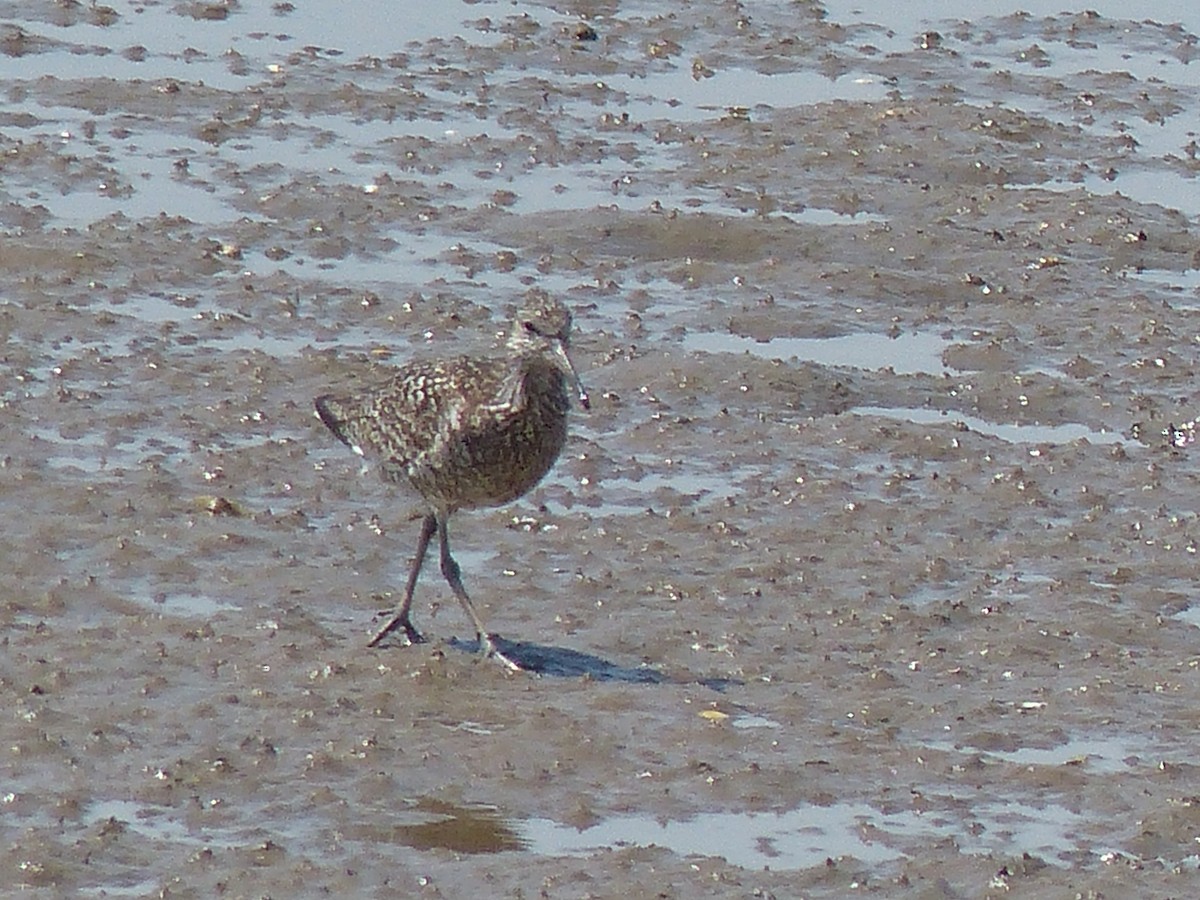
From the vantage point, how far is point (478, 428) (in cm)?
812

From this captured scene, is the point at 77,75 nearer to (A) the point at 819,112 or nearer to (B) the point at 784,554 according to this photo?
(A) the point at 819,112

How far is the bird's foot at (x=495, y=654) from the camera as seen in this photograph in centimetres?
813

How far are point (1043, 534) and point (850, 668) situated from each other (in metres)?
1.41

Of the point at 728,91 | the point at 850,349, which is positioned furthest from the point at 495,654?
the point at 728,91

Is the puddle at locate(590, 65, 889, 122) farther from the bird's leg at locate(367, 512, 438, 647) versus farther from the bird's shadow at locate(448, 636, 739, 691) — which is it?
the bird's shadow at locate(448, 636, 739, 691)

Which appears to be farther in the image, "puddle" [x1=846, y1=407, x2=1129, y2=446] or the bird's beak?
"puddle" [x1=846, y1=407, x2=1129, y2=446]

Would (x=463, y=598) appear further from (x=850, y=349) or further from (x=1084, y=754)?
(x=850, y=349)

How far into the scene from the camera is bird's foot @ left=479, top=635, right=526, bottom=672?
813 centimetres

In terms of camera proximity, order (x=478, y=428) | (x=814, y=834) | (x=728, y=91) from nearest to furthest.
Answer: (x=814, y=834)
(x=478, y=428)
(x=728, y=91)

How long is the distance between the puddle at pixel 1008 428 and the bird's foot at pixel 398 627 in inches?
102

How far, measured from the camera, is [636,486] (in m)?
9.70

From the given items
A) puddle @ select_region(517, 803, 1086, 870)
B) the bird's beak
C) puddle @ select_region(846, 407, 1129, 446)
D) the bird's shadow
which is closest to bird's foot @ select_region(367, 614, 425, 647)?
the bird's shadow

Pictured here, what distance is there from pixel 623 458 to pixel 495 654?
1.86 m

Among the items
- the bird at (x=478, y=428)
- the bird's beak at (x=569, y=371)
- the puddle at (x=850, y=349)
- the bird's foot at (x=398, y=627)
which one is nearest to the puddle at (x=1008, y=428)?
the puddle at (x=850, y=349)
